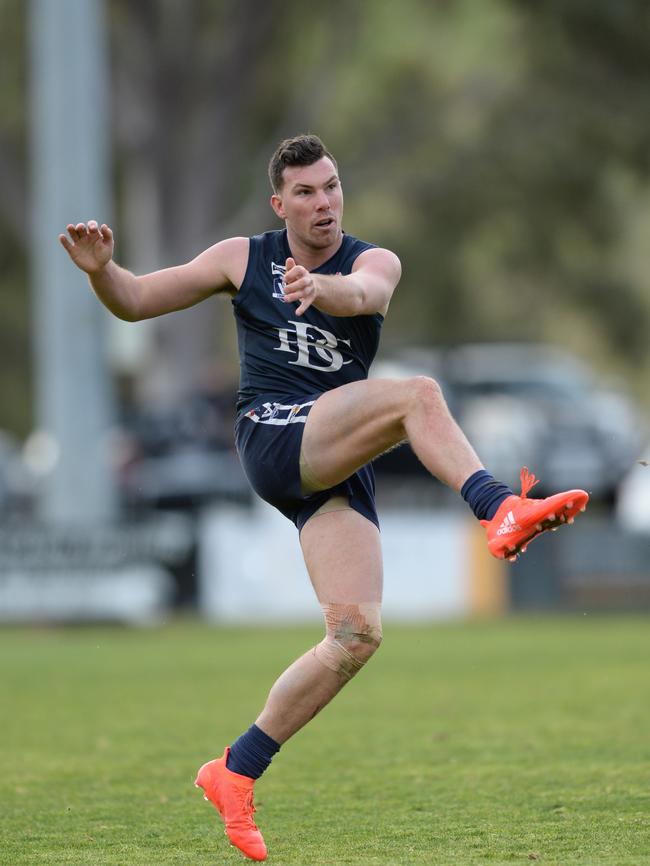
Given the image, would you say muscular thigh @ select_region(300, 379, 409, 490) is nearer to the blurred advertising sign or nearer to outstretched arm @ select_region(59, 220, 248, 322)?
outstretched arm @ select_region(59, 220, 248, 322)

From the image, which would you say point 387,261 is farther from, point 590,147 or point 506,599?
point 590,147

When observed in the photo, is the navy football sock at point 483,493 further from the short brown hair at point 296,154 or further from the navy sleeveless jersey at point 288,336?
the short brown hair at point 296,154

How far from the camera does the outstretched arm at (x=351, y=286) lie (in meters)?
5.09

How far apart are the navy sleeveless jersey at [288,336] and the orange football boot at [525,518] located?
3.27ft

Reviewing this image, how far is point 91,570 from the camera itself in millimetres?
17156

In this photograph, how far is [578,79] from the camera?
26859mm

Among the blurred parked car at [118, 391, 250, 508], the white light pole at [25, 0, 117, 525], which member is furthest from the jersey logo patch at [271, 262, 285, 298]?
the blurred parked car at [118, 391, 250, 508]

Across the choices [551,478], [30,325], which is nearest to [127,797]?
[551,478]

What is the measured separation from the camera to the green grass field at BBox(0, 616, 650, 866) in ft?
18.4

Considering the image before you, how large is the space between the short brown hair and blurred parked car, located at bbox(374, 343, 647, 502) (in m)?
13.4

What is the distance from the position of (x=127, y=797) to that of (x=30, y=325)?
32.3 meters

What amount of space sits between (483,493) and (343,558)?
672 mm

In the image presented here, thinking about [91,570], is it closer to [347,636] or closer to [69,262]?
[69,262]

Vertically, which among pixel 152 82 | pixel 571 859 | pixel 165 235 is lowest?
pixel 571 859
